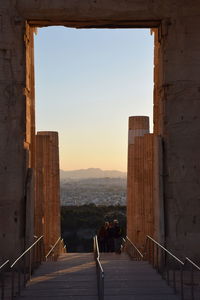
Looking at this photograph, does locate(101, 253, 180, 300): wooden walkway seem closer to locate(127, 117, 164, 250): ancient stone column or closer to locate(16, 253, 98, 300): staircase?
locate(16, 253, 98, 300): staircase

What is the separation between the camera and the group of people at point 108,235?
57.7 ft

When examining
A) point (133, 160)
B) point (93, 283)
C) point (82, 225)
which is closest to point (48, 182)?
point (133, 160)

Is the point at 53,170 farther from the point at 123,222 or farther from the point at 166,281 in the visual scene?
the point at 123,222

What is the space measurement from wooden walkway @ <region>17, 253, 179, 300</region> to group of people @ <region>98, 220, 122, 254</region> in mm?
Result: 4268

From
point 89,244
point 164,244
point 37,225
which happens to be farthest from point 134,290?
point 89,244

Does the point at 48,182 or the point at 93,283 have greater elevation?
the point at 48,182

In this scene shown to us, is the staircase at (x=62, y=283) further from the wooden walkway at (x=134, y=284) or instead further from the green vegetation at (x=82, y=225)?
the green vegetation at (x=82, y=225)

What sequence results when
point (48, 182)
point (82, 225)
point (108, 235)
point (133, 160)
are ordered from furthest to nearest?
point (82, 225)
point (133, 160)
point (48, 182)
point (108, 235)

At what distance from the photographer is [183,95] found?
1312cm

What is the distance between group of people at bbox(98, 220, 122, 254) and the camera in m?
17.6

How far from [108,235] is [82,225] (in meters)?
33.0

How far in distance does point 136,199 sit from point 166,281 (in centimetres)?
1174

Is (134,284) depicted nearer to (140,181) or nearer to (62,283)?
(62,283)

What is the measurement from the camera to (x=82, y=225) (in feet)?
166
